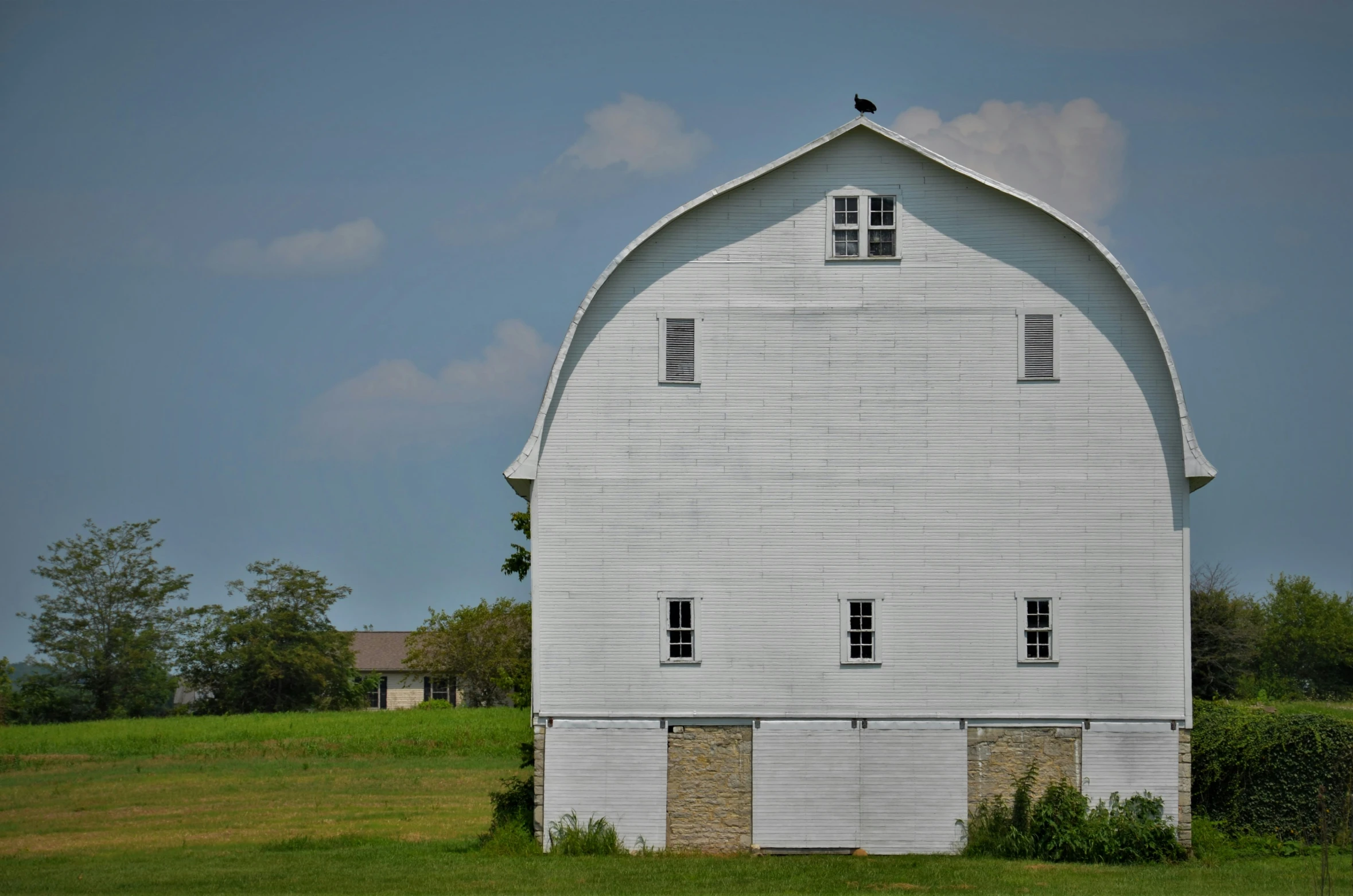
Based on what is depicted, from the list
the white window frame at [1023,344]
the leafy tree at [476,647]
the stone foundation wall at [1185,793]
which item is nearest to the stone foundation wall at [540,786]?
the white window frame at [1023,344]

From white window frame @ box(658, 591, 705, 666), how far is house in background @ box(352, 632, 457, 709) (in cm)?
6026

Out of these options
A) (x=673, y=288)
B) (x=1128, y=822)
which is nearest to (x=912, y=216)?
(x=673, y=288)

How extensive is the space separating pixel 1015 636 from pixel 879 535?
2785 mm

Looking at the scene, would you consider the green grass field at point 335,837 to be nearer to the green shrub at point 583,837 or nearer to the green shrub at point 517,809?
the green shrub at point 583,837

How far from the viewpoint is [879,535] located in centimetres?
2253

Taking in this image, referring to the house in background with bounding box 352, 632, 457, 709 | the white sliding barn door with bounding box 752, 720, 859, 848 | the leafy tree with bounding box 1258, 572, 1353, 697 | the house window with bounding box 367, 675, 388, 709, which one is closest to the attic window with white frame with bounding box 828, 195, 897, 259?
the white sliding barn door with bounding box 752, 720, 859, 848

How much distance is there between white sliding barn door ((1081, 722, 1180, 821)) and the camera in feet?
72.4

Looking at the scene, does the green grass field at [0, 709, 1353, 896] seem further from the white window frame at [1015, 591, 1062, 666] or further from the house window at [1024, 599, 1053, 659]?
the house window at [1024, 599, 1053, 659]

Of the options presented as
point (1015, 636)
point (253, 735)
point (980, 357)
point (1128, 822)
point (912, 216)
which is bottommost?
point (253, 735)

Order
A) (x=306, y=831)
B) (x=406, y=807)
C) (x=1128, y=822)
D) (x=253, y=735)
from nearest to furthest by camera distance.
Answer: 1. (x=1128, y=822)
2. (x=306, y=831)
3. (x=406, y=807)
4. (x=253, y=735)

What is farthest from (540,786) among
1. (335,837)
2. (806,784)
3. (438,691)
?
(438,691)

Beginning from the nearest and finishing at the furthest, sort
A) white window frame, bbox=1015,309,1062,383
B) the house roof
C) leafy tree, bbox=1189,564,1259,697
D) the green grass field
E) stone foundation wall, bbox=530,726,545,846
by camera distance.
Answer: the green grass field
stone foundation wall, bbox=530,726,545,846
white window frame, bbox=1015,309,1062,383
leafy tree, bbox=1189,564,1259,697
the house roof

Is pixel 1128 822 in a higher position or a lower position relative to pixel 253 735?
higher

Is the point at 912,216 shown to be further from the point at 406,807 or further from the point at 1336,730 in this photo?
the point at 406,807
